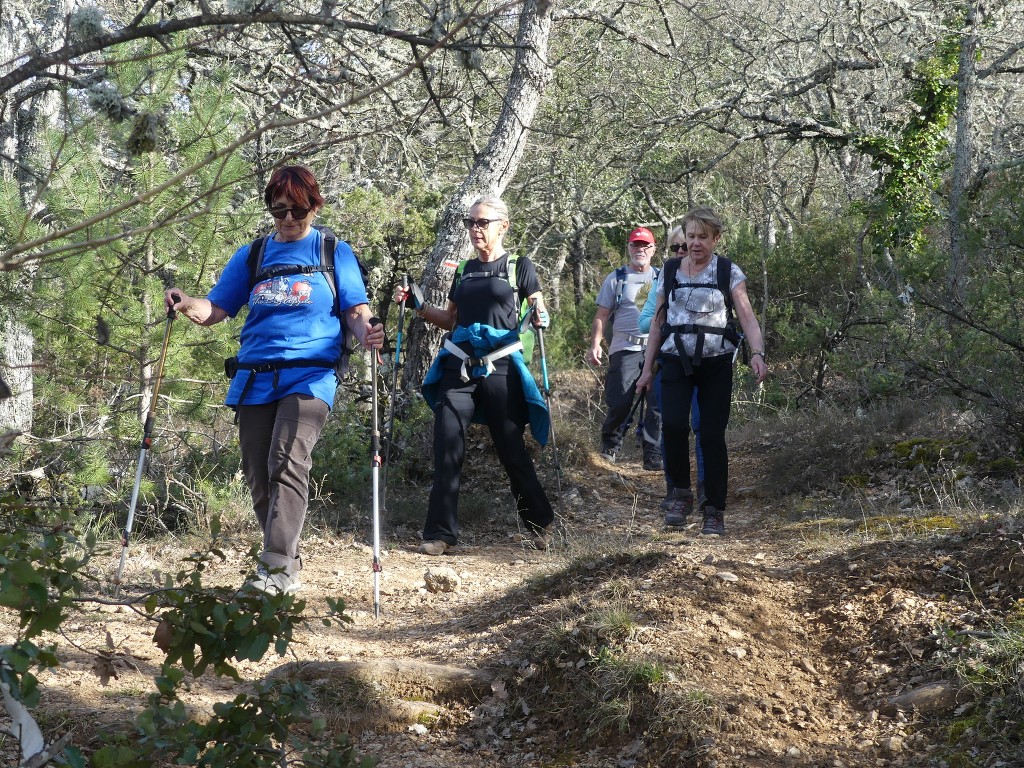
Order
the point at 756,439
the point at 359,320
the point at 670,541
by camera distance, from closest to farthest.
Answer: the point at 359,320 < the point at 670,541 < the point at 756,439

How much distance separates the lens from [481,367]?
6469 millimetres

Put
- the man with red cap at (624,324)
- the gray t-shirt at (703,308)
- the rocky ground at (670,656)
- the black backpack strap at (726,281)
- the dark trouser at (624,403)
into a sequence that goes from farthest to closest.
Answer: the dark trouser at (624,403), the man with red cap at (624,324), the black backpack strap at (726,281), the gray t-shirt at (703,308), the rocky ground at (670,656)

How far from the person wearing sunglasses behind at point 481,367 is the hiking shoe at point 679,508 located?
79 cm

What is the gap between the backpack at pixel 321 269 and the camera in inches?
197

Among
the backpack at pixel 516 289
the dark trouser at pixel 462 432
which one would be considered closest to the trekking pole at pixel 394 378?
the dark trouser at pixel 462 432

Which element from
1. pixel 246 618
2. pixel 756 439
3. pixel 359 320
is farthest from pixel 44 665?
pixel 756 439

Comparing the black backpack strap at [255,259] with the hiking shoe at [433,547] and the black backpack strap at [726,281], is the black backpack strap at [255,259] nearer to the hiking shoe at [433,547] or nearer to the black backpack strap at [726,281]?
the hiking shoe at [433,547]

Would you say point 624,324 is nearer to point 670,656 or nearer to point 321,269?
point 321,269

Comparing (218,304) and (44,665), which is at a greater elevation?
(218,304)

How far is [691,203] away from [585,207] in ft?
10.6

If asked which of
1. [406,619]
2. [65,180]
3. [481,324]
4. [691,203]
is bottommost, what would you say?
[406,619]

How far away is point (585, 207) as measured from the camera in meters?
16.5

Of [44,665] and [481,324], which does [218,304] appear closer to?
[481,324]

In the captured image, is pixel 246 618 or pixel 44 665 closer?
pixel 44 665
